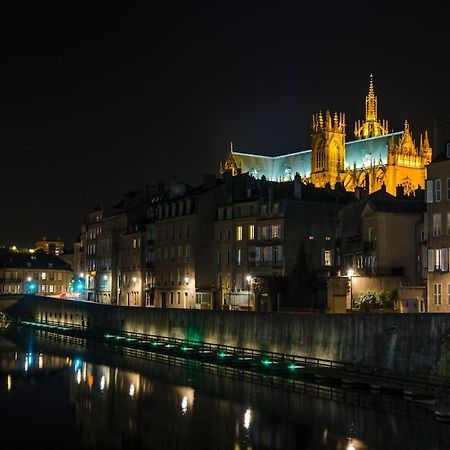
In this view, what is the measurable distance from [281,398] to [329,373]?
4.92m

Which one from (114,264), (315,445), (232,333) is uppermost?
(114,264)

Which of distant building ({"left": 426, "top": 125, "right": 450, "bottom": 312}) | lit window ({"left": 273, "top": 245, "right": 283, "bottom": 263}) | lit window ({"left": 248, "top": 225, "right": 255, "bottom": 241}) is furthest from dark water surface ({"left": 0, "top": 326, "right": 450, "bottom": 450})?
lit window ({"left": 248, "top": 225, "right": 255, "bottom": 241})

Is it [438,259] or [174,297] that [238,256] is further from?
[438,259]

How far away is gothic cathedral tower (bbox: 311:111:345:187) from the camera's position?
153500 mm

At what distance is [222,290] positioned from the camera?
3524 inches

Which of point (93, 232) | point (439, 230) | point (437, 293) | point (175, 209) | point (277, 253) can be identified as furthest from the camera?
point (93, 232)

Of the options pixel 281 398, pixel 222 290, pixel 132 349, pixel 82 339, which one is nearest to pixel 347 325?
pixel 281 398

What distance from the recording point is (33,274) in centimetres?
16650

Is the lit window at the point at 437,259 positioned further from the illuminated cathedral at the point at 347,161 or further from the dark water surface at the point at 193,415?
the illuminated cathedral at the point at 347,161

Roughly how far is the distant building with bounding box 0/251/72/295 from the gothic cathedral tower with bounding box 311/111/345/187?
54.1 m

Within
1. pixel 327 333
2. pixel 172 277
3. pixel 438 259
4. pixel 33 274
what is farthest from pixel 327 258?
pixel 33 274

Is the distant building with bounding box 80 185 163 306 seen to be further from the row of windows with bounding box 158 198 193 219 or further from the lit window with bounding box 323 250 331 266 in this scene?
the lit window with bounding box 323 250 331 266

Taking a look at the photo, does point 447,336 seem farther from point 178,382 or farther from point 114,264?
point 114,264

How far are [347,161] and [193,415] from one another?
11714 cm
